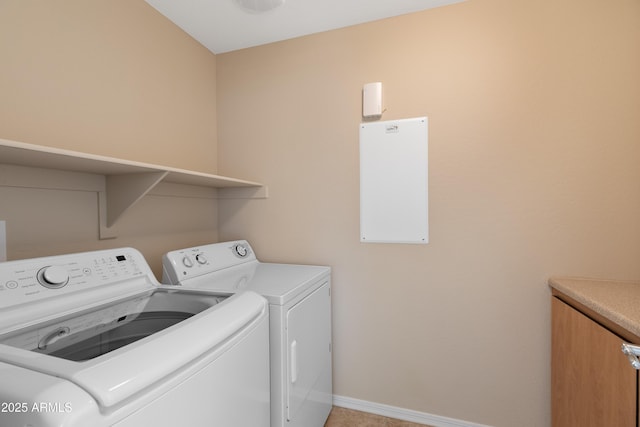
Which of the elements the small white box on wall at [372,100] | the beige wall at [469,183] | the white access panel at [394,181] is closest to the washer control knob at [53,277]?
the beige wall at [469,183]

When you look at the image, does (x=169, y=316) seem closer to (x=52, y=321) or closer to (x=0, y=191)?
(x=52, y=321)

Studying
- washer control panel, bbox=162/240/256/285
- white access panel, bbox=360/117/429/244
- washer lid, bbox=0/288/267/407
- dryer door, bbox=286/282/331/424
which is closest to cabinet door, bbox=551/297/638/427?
white access panel, bbox=360/117/429/244

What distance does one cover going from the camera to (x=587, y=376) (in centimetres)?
118

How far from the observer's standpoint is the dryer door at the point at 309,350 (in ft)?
4.25

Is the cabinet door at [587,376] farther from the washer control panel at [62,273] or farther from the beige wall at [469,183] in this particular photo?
the washer control panel at [62,273]

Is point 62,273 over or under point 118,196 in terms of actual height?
under

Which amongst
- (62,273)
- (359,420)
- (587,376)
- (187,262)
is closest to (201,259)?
(187,262)

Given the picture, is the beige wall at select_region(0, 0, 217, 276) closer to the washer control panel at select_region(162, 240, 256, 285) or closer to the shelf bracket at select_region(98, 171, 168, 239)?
the shelf bracket at select_region(98, 171, 168, 239)

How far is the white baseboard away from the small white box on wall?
1875mm

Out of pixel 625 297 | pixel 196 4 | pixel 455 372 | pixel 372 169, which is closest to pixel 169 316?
pixel 372 169

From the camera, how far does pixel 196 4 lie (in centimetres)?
167

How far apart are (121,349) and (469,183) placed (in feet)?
5.74

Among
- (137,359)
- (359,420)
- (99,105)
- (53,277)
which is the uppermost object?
(99,105)

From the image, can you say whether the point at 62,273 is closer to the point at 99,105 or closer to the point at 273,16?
the point at 99,105
